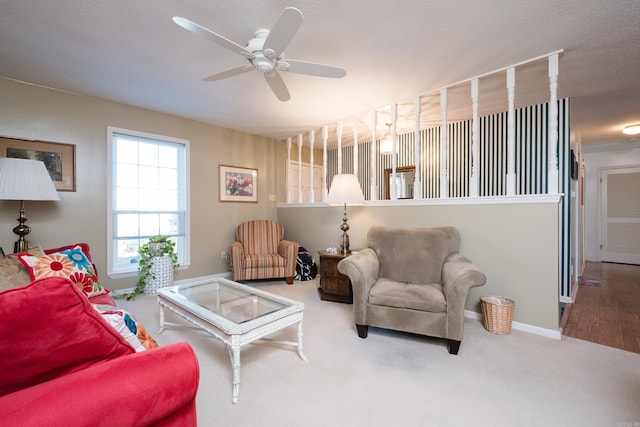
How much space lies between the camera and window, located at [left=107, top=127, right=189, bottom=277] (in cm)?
342

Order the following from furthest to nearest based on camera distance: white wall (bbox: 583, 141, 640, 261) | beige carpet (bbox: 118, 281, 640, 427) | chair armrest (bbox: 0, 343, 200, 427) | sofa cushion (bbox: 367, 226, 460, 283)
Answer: white wall (bbox: 583, 141, 640, 261), sofa cushion (bbox: 367, 226, 460, 283), beige carpet (bbox: 118, 281, 640, 427), chair armrest (bbox: 0, 343, 200, 427)

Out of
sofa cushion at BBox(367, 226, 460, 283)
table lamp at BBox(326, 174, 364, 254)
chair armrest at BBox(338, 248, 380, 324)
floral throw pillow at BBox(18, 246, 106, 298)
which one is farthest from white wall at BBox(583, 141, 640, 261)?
floral throw pillow at BBox(18, 246, 106, 298)

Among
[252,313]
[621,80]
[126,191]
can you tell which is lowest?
[252,313]

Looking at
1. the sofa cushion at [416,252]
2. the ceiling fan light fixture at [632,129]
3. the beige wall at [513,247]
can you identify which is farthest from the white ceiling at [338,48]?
the sofa cushion at [416,252]

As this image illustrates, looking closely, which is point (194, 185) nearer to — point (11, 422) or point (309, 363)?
point (309, 363)

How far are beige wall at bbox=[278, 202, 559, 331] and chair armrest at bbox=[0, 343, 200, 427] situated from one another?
8.73 feet

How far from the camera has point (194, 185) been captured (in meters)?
Result: 4.05

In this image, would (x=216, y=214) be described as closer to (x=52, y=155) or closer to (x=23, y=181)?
(x=52, y=155)

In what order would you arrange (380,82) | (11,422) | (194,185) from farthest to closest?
1. (194,185)
2. (380,82)
3. (11,422)

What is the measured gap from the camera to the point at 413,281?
253cm

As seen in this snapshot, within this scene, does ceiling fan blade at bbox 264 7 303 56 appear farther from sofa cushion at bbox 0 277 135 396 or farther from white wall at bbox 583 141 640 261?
white wall at bbox 583 141 640 261

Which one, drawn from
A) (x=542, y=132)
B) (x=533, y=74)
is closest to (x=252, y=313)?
(x=533, y=74)

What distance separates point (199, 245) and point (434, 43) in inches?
150

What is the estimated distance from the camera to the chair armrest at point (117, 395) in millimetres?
620
